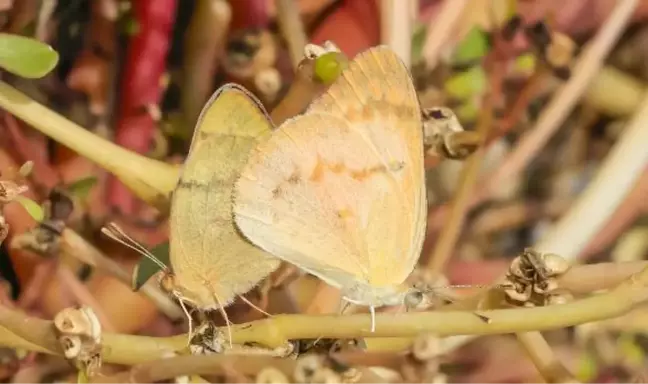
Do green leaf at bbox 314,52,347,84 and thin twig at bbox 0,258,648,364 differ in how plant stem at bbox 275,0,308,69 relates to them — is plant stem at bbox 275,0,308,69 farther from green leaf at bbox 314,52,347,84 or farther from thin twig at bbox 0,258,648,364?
thin twig at bbox 0,258,648,364

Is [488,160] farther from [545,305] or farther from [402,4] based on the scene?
[545,305]

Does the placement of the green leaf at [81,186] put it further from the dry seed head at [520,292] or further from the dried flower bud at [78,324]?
the dry seed head at [520,292]

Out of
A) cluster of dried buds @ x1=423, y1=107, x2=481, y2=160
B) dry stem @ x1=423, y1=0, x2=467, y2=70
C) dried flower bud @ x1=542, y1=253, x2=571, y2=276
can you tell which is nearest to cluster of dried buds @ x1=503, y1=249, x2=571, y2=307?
dried flower bud @ x1=542, y1=253, x2=571, y2=276

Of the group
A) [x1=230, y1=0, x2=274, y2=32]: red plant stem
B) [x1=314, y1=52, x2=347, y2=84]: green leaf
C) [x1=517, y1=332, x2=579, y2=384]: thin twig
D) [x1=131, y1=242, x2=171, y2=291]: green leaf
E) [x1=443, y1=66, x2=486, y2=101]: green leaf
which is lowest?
[x1=131, y1=242, x2=171, y2=291]: green leaf

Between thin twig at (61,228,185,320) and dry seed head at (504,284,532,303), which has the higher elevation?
dry seed head at (504,284,532,303)

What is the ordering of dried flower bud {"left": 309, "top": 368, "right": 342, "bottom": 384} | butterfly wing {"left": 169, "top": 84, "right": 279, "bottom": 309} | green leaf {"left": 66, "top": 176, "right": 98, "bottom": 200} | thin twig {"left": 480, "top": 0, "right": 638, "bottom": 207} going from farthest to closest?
1. thin twig {"left": 480, "top": 0, "right": 638, "bottom": 207}
2. green leaf {"left": 66, "top": 176, "right": 98, "bottom": 200}
3. butterfly wing {"left": 169, "top": 84, "right": 279, "bottom": 309}
4. dried flower bud {"left": 309, "top": 368, "right": 342, "bottom": 384}

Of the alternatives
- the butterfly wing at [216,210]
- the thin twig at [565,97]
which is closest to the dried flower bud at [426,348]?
the butterfly wing at [216,210]
